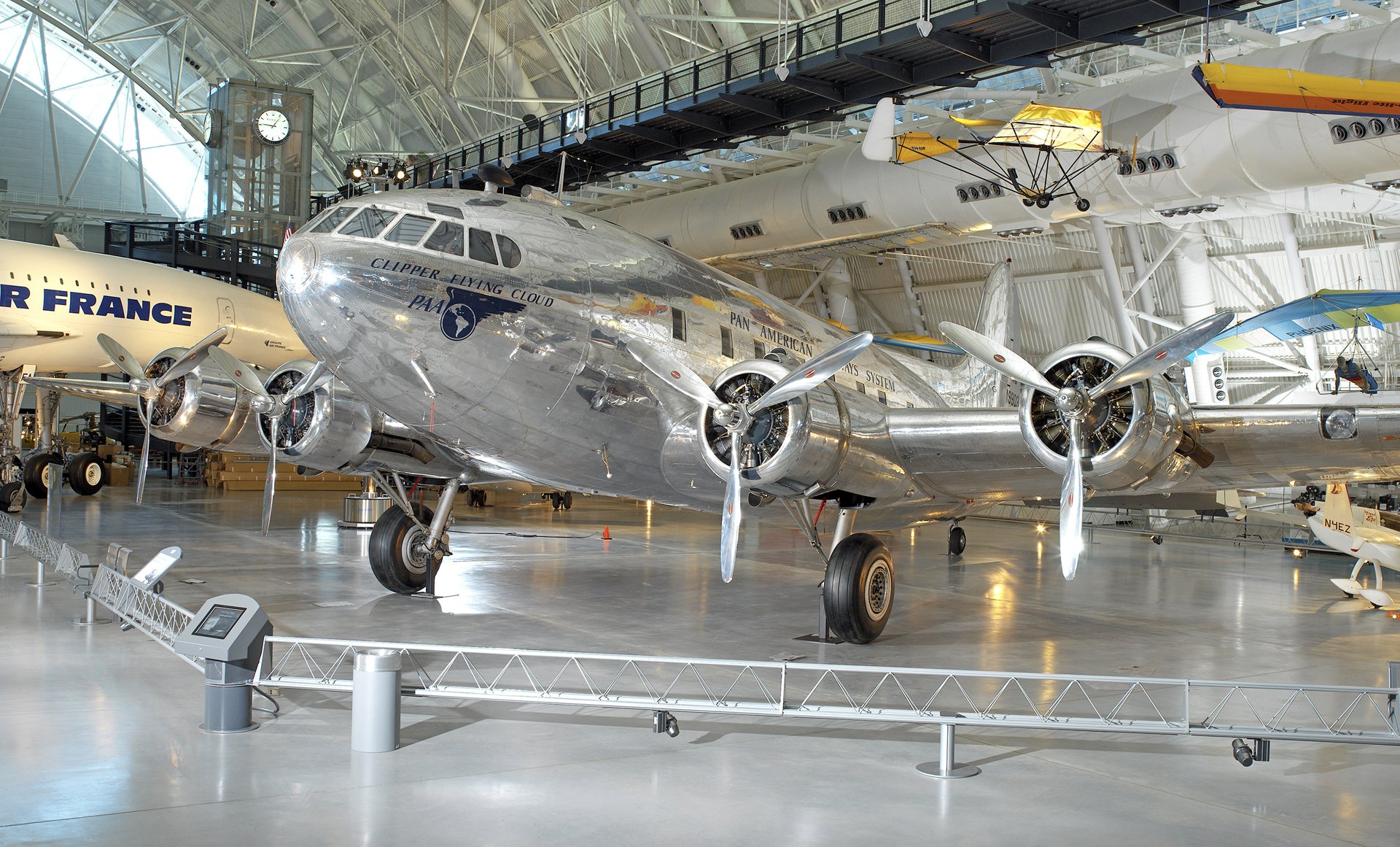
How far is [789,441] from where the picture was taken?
9195 millimetres

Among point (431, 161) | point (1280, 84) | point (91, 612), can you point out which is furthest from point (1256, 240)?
point (91, 612)

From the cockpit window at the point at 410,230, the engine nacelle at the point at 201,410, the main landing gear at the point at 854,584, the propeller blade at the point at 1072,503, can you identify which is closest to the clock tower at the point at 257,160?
the engine nacelle at the point at 201,410

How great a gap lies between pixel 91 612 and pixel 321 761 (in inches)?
236

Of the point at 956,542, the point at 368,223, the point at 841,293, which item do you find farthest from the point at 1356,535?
the point at 841,293

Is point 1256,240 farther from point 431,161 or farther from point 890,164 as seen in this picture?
point 431,161

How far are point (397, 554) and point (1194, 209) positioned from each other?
18.3 m

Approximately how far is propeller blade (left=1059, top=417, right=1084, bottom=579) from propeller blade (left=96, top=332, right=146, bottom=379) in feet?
35.3

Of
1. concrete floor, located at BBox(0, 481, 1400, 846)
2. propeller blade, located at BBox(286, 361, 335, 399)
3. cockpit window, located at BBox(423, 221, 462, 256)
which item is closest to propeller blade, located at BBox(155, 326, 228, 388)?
propeller blade, located at BBox(286, 361, 335, 399)

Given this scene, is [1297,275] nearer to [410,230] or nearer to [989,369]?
[989,369]

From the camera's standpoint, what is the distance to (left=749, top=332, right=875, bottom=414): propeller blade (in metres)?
8.73

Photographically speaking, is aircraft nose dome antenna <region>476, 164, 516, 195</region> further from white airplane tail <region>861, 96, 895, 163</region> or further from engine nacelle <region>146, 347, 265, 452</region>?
white airplane tail <region>861, 96, 895, 163</region>

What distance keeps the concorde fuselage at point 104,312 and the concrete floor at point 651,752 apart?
1416cm

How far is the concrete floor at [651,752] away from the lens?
5641mm

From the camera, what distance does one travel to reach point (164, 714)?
7598 millimetres
